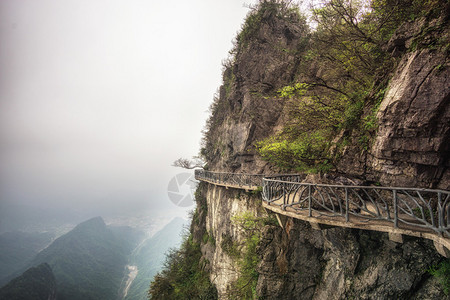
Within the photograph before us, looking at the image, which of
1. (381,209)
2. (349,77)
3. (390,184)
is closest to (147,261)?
(381,209)

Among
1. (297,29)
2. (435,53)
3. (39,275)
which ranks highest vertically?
(297,29)

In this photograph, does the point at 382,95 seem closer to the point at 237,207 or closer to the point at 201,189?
the point at 237,207

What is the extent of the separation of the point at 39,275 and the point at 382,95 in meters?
113

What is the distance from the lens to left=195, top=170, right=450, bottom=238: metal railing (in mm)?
3338

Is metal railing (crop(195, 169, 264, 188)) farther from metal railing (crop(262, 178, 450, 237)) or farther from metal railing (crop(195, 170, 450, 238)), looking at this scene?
metal railing (crop(262, 178, 450, 237))

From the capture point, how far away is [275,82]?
15859mm

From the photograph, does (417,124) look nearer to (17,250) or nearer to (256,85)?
(256,85)

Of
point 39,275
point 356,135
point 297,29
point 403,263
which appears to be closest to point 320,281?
point 403,263

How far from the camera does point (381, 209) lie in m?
4.76

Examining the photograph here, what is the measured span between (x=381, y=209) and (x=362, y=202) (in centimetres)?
175

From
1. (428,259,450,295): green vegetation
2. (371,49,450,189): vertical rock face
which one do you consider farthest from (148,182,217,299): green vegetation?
(371,49,450,189): vertical rock face

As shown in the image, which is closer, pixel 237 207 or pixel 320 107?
pixel 320 107

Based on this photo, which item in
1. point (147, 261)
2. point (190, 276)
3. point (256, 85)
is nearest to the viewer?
point (256, 85)

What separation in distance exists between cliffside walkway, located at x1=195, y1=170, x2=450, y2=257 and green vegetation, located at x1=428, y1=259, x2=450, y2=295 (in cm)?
98
